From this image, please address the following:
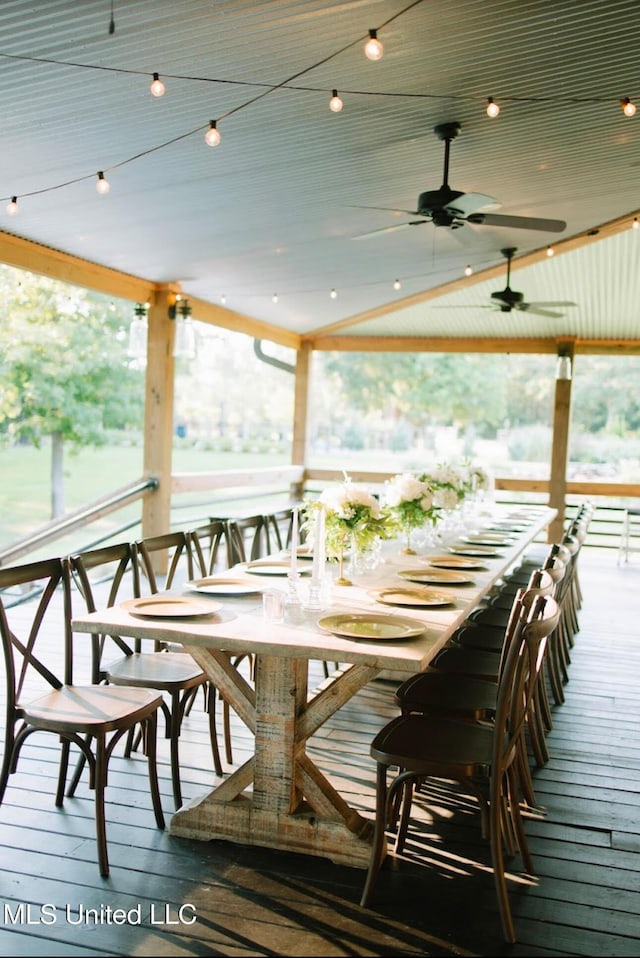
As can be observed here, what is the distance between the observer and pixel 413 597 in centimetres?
354

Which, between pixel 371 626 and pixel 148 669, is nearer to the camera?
pixel 371 626

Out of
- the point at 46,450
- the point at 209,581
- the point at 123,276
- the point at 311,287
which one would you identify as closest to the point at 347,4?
the point at 209,581

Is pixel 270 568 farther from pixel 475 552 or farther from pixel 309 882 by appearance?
pixel 309 882

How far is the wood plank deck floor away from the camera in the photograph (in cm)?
246

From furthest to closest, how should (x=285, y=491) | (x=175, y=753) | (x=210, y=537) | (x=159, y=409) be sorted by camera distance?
(x=285, y=491) < (x=159, y=409) < (x=210, y=537) < (x=175, y=753)

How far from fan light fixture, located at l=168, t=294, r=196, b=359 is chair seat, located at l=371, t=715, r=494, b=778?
16.6 ft

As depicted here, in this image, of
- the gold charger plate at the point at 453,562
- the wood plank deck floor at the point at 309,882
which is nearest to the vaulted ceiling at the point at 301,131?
the gold charger plate at the point at 453,562

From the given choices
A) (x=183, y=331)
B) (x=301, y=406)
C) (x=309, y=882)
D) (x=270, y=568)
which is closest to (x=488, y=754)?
(x=309, y=882)

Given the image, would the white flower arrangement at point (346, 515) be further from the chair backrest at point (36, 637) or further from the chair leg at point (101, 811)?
the chair leg at point (101, 811)

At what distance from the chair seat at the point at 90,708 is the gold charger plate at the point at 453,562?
71.4 inches

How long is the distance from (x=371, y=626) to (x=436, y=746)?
46 cm

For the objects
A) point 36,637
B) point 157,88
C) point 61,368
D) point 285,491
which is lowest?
point 36,637

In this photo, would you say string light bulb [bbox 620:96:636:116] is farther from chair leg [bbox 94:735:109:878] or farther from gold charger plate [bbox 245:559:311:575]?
chair leg [bbox 94:735:109:878]

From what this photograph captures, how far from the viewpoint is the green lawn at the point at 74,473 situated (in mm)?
18922
